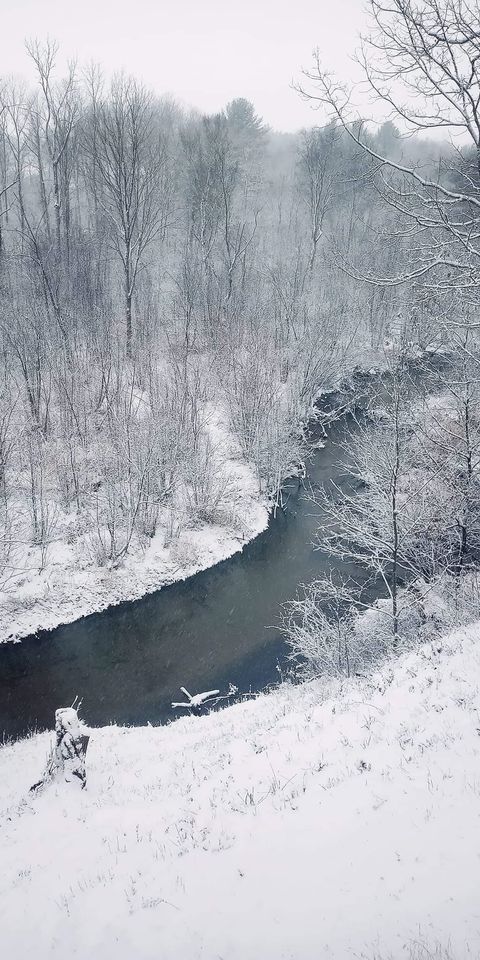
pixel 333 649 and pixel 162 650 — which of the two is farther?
pixel 162 650

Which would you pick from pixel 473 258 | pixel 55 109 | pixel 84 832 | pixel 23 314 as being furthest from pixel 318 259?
pixel 84 832

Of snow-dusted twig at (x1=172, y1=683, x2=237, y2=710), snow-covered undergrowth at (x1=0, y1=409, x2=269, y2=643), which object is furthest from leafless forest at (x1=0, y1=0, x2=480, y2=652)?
snow-dusted twig at (x1=172, y1=683, x2=237, y2=710)

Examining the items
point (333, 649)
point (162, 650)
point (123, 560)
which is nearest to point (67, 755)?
point (333, 649)

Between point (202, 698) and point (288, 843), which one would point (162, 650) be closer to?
point (202, 698)

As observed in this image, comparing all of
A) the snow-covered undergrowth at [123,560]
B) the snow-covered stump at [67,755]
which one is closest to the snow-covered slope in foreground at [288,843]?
the snow-covered stump at [67,755]

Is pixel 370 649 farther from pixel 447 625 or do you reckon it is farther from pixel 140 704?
pixel 140 704

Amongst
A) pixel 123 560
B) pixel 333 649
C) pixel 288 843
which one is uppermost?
pixel 288 843

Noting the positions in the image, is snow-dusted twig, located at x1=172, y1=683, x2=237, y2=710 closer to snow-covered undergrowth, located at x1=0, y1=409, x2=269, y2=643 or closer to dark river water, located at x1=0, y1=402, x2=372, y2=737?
dark river water, located at x1=0, y1=402, x2=372, y2=737
